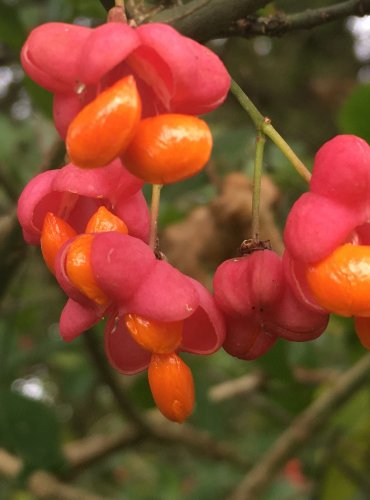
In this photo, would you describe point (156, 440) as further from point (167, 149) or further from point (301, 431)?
point (167, 149)

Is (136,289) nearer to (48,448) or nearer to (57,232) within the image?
(57,232)

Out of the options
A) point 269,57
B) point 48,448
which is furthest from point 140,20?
point 269,57

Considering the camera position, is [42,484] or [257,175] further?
[42,484]

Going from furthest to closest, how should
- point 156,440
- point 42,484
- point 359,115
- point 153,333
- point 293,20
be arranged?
1. point 156,440
2. point 42,484
3. point 359,115
4. point 293,20
5. point 153,333

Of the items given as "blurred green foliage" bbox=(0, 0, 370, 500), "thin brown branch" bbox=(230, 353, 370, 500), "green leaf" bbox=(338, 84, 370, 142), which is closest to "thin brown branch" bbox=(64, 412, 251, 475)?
"blurred green foliage" bbox=(0, 0, 370, 500)

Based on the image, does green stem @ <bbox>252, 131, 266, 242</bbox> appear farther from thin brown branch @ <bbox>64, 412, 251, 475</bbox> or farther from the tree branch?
thin brown branch @ <bbox>64, 412, 251, 475</bbox>

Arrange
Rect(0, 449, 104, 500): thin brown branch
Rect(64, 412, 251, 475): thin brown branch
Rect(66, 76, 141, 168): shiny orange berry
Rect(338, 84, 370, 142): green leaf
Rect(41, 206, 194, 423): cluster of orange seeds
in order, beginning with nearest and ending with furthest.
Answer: Rect(66, 76, 141, 168): shiny orange berry → Rect(41, 206, 194, 423): cluster of orange seeds → Rect(338, 84, 370, 142): green leaf → Rect(0, 449, 104, 500): thin brown branch → Rect(64, 412, 251, 475): thin brown branch

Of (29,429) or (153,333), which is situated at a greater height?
(153,333)

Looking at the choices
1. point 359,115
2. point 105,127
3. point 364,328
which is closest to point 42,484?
point 359,115
